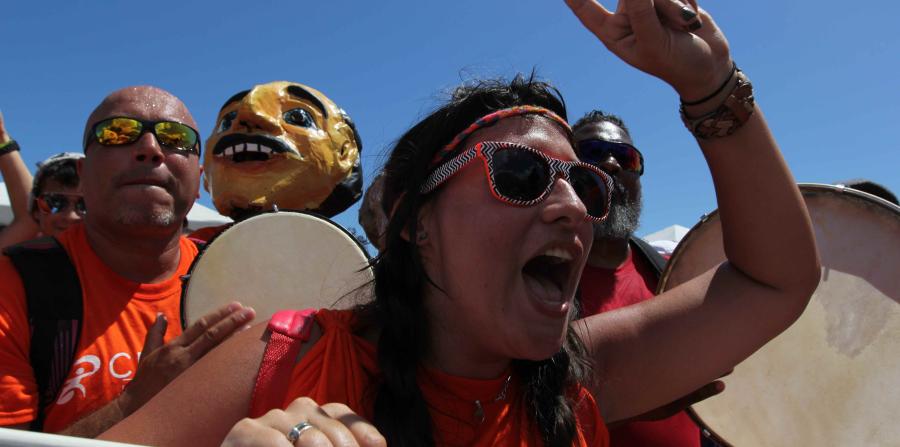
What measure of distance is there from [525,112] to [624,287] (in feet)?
5.56

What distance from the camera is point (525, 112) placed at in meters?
1.72

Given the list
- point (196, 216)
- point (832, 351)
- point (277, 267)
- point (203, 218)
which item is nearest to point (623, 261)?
point (832, 351)

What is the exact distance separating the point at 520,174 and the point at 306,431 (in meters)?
0.82

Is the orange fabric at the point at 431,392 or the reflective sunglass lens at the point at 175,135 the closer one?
the orange fabric at the point at 431,392

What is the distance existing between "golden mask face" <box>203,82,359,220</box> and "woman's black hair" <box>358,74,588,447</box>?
199cm

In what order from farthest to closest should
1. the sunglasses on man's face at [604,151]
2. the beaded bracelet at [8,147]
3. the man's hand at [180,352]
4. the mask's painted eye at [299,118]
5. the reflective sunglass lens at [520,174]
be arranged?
1. the beaded bracelet at [8,147]
2. the mask's painted eye at [299,118]
3. the sunglasses on man's face at [604,151]
4. the man's hand at [180,352]
5. the reflective sunglass lens at [520,174]

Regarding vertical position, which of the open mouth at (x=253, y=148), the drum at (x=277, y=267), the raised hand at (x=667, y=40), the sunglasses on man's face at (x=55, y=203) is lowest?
the sunglasses on man's face at (x=55, y=203)

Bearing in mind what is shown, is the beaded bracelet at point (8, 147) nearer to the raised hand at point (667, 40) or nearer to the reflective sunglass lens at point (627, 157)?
the reflective sunglass lens at point (627, 157)

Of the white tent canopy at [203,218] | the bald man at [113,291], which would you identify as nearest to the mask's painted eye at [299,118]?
the bald man at [113,291]

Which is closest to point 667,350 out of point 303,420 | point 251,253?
point 303,420

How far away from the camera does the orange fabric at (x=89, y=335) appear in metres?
1.97

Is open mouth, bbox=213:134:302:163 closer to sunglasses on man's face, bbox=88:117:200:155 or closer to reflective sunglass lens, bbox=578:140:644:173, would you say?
sunglasses on man's face, bbox=88:117:200:155

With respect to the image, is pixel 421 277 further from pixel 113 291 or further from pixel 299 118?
pixel 299 118

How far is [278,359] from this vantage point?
144 cm
